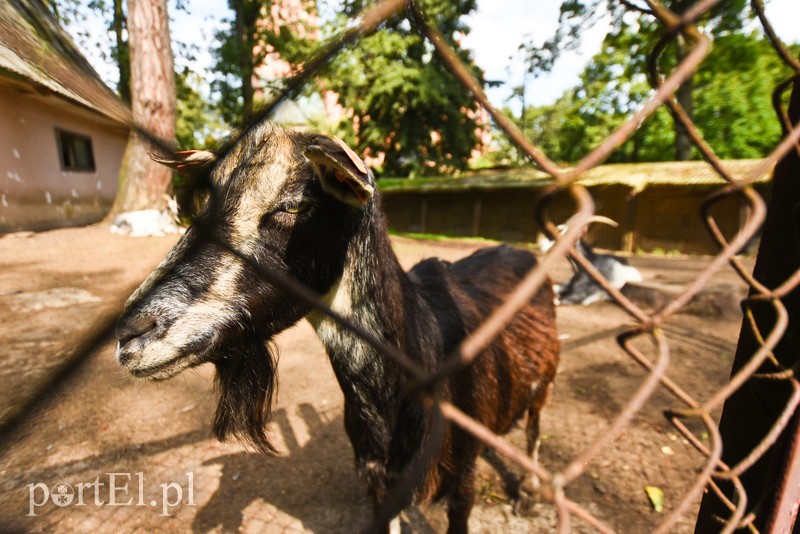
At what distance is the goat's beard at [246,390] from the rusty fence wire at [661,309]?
111 centimetres

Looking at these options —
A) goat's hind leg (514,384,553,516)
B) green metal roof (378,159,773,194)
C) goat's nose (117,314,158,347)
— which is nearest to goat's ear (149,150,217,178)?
goat's nose (117,314,158,347)

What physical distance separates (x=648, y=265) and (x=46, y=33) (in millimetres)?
15804

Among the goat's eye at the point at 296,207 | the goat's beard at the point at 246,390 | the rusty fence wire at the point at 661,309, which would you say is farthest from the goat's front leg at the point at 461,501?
the goat's eye at the point at 296,207

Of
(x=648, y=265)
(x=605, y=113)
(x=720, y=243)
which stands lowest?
(x=648, y=265)

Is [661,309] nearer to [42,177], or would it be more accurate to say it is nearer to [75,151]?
[42,177]

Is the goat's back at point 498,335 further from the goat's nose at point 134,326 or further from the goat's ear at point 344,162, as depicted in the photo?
the goat's nose at point 134,326

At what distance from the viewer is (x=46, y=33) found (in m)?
0.61

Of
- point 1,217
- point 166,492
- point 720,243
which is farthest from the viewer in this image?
point 1,217

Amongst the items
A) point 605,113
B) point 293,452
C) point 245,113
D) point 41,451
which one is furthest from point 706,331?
point 605,113

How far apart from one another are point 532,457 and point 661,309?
303cm

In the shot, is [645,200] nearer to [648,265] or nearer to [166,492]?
[648,265]

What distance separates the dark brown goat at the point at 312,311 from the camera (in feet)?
4.58

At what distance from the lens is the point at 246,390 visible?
1910 mm

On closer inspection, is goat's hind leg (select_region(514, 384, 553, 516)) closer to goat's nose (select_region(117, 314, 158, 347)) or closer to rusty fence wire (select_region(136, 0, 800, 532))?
rusty fence wire (select_region(136, 0, 800, 532))
